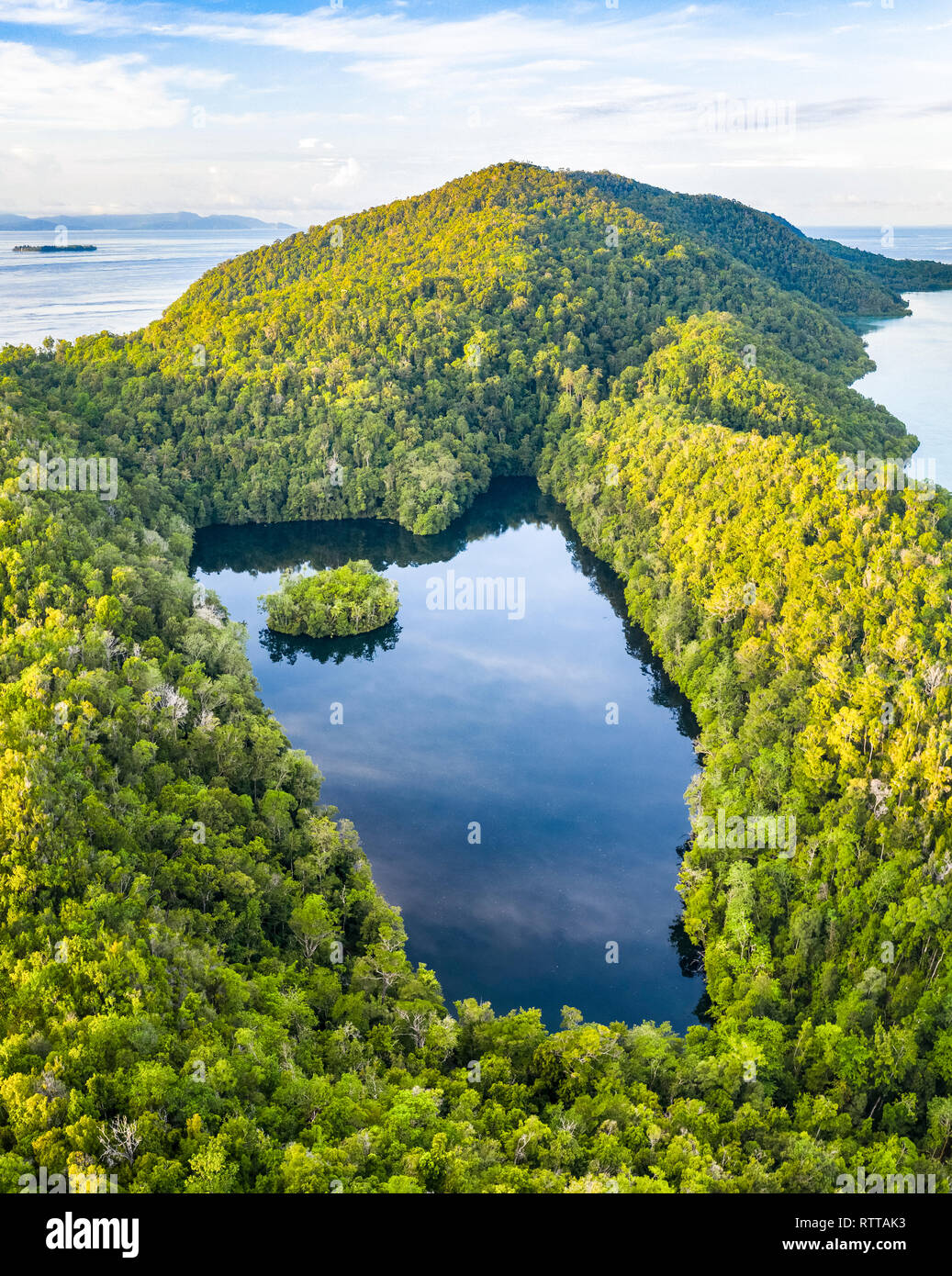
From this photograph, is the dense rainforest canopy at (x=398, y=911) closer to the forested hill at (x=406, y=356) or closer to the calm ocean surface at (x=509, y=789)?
the calm ocean surface at (x=509, y=789)

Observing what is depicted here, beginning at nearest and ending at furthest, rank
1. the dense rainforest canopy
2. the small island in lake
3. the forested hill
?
the dense rainforest canopy → the small island in lake → the forested hill

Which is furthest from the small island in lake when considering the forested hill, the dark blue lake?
the forested hill

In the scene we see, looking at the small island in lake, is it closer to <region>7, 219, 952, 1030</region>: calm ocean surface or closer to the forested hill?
<region>7, 219, 952, 1030</region>: calm ocean surface

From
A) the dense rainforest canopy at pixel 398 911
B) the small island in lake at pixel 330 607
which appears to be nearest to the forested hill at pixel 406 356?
the dense rainforest canopy at pixel 398 911

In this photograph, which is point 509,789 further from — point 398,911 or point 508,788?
point 398,911
